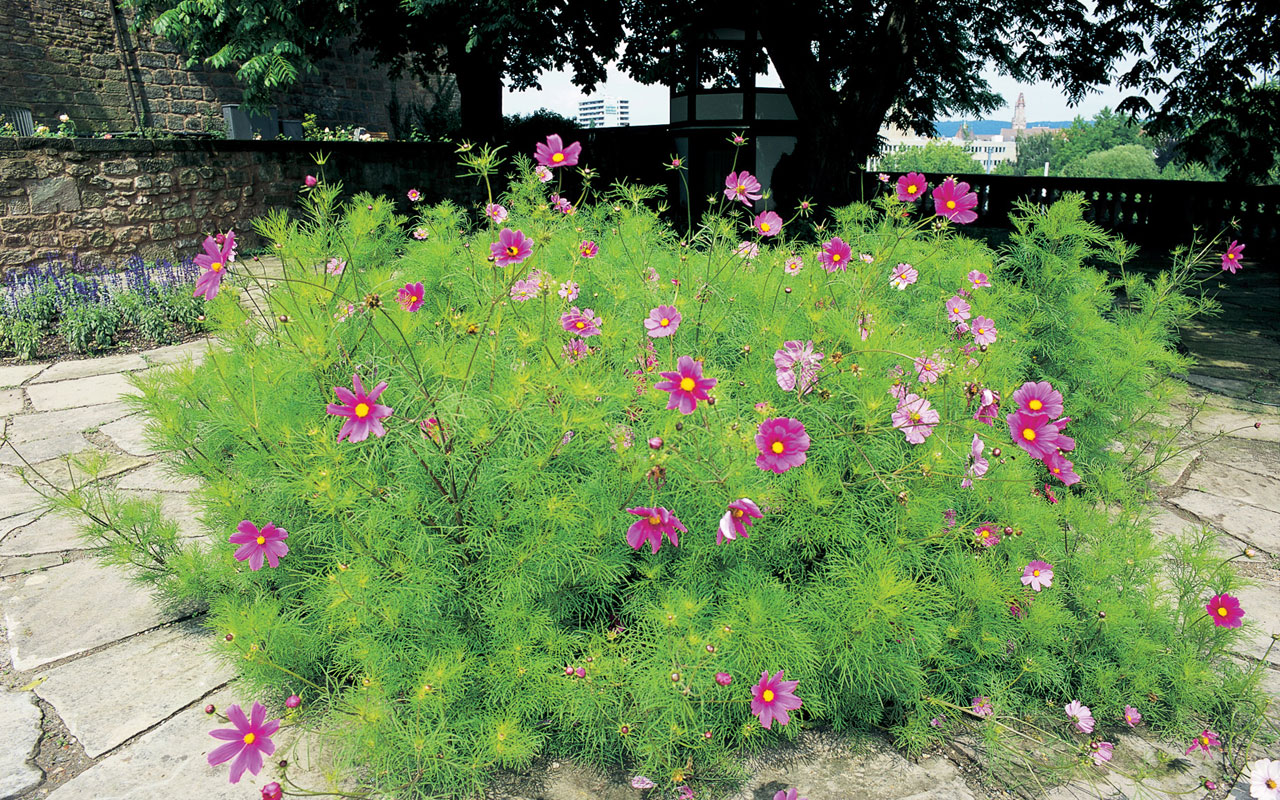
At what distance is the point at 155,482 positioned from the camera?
2.73 metres

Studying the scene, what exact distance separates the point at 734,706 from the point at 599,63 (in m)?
10.9

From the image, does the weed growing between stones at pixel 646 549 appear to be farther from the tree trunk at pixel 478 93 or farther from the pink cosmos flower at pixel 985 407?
the tree trunk at pixel 478 93

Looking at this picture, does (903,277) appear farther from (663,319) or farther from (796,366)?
(663,319)

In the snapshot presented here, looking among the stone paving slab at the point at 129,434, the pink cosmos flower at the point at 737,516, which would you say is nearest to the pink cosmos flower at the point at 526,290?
the pink cosmos flower at the point at 737,516

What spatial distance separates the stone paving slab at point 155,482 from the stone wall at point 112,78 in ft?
28.5

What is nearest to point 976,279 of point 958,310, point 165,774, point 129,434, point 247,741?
point 958,310

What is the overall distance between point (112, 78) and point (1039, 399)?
15475 mm

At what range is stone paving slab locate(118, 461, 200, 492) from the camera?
2.68m

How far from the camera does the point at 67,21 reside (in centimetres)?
1171

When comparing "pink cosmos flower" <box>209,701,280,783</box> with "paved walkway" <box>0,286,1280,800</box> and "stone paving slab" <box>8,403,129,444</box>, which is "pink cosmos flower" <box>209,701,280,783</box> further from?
"stone paving slab" <box>8,403,129,444</box>

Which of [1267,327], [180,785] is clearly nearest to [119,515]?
[180,785]

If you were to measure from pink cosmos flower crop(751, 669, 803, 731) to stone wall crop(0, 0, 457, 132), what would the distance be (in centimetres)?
1057

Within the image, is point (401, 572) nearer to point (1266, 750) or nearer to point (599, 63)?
point (1266, 750)

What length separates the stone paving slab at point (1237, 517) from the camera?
8.06ft
